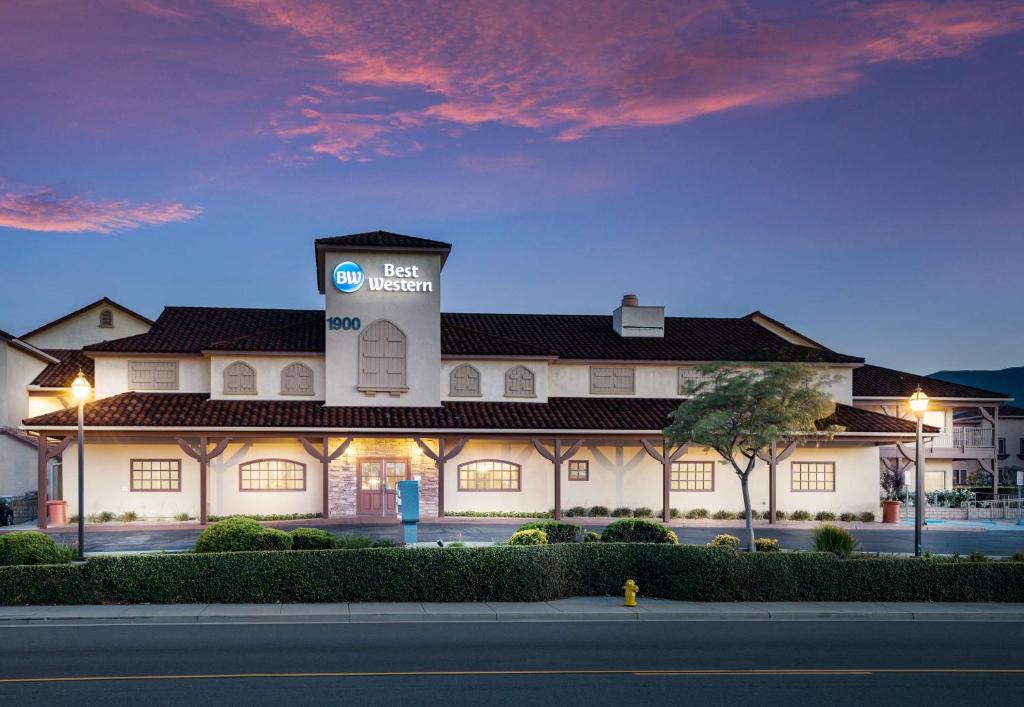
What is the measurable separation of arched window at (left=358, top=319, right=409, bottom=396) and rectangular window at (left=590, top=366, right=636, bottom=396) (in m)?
8.46

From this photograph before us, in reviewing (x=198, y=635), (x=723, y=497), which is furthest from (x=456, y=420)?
(x=198, y=635)

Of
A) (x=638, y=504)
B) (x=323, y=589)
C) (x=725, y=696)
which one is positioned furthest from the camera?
(x=638, y=504)

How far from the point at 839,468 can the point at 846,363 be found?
5124 millimetres

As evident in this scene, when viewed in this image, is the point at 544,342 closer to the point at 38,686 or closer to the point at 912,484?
the point at 912,484

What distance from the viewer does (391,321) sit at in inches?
1436

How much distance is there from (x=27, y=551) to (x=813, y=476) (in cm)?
3025

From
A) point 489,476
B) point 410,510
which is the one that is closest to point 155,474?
point 489,476

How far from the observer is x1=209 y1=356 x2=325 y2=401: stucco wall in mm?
35844

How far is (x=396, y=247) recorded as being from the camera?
1427 inches

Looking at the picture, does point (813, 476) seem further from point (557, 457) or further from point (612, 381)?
point (557, 457)

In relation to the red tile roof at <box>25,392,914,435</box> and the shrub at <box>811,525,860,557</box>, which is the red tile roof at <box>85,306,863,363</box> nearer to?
the red tile roof at <box>25,392,914,435</box>

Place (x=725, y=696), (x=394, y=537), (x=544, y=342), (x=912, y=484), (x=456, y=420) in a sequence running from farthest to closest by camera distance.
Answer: (x=912, y=484)
(x=544, y=342)
(x=456, y=420)
(x=394, y=537)
(x=725, y=696)

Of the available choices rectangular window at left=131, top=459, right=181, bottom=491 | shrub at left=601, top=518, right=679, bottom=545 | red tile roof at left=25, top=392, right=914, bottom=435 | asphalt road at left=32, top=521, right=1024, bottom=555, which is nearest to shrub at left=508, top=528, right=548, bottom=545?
shrub at left=601, top=518, right=679, bottom=545

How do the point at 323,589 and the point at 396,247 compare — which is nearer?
the point at 323,589
